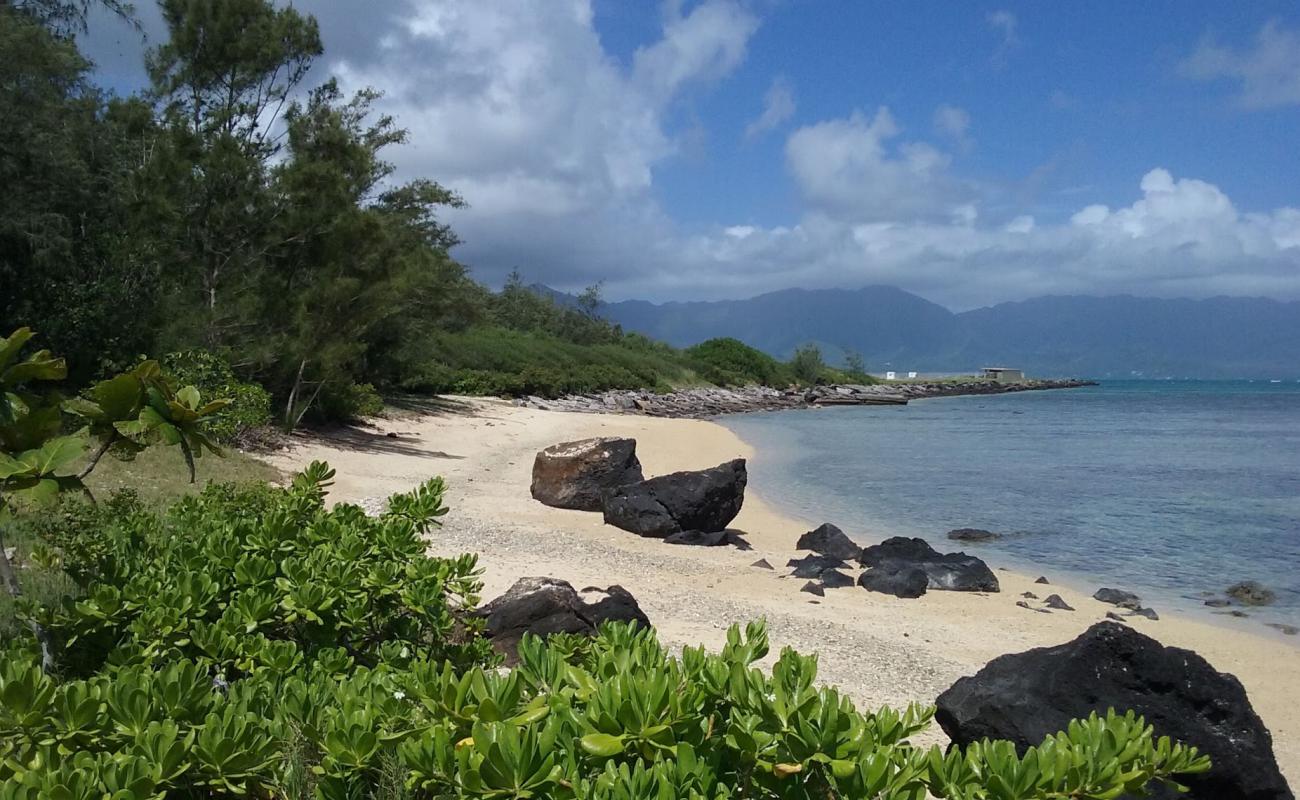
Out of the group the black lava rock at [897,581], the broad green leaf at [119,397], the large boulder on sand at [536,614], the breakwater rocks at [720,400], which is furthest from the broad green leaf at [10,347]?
the breakwater rocks at [720,400]

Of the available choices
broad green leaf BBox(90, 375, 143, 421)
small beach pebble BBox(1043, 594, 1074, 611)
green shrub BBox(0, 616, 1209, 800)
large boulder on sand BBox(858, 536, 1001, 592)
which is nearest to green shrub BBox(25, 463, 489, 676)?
green shrub BBox(0, 616, 1209, 800)

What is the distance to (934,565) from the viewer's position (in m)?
11.1

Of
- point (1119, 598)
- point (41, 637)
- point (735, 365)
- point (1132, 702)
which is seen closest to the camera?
point (41, 637)

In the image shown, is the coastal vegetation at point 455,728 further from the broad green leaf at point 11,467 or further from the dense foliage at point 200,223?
the dense foliage at point 200,223

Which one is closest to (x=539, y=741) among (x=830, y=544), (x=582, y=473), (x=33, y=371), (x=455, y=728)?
(x=455, y=728)

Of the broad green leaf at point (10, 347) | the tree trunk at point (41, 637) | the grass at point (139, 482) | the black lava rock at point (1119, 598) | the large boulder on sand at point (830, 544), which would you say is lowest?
the black lava rock at point (1119, 598)

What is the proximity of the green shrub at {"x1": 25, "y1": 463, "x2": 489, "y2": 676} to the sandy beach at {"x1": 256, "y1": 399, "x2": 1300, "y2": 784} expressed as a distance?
4.73 ft

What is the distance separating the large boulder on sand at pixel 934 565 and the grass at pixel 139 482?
7.67 metres

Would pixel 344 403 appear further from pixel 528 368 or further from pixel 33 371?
pixel 528 368

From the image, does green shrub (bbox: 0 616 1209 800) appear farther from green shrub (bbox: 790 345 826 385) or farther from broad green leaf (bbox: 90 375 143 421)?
green shrub (bbox: 790 345 826 385)

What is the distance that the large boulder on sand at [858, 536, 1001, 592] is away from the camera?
35.3 ft

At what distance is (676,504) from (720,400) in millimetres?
45956

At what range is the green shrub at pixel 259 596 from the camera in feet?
10.5

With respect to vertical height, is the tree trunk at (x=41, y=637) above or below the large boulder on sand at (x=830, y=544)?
above
